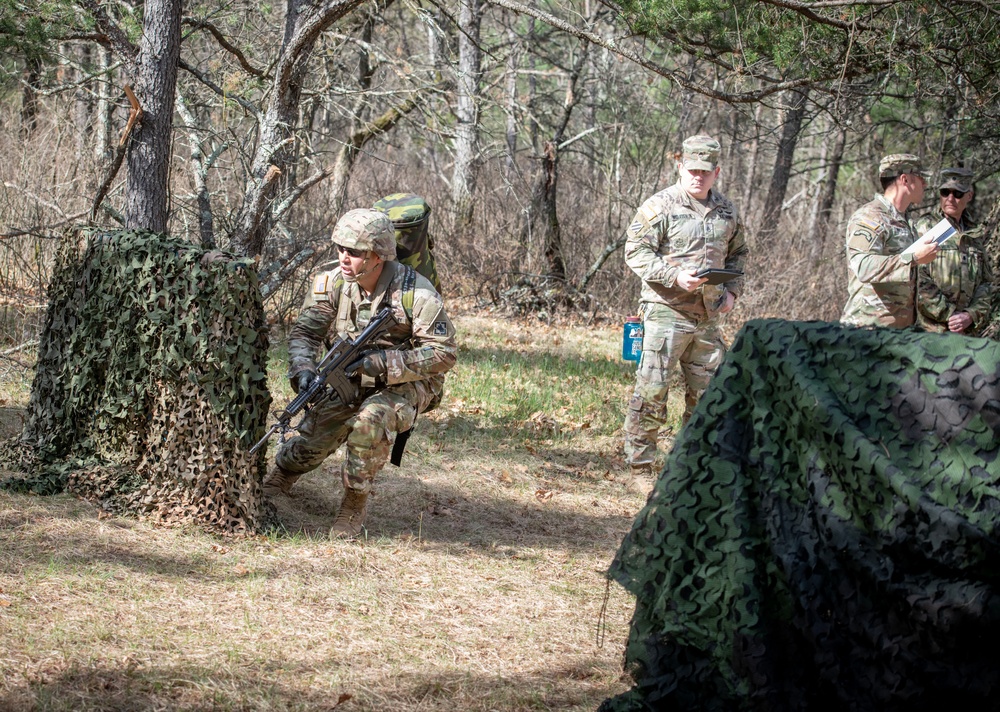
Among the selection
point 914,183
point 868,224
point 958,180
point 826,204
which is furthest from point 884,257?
point 826,204

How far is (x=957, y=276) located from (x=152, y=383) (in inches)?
208

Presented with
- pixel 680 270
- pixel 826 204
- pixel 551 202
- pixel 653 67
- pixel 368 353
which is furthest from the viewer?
pixel 826 204

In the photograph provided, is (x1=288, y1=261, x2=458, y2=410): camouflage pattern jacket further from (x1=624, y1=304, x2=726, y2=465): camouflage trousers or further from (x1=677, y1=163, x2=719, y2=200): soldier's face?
(x1=677, y1=163, x2=719, y2=200): soldier's face

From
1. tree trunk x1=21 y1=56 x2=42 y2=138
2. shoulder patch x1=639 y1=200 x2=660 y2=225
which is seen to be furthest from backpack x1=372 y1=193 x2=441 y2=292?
tree trunk x1=21 y1=56 x2=42 y2=138

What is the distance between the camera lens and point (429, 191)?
16297 mm

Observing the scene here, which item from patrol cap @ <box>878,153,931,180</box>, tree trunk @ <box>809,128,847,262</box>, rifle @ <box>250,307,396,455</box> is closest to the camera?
rifle @ <box>250,307,396,455</box>

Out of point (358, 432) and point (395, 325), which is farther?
point (395, 325)

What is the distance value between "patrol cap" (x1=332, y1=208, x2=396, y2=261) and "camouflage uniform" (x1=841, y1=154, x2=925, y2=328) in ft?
10.1

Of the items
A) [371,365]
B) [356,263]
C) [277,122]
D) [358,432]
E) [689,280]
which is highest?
[277,122]

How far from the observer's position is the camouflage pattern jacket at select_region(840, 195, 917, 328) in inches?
247

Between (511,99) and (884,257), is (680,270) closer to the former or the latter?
(884,257)

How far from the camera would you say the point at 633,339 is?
7.20 metres

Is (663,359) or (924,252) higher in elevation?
(924,252)

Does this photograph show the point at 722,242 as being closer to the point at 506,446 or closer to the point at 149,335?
the point at 506,446
